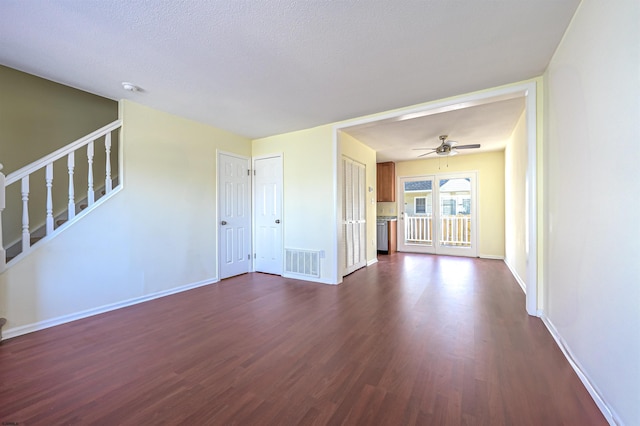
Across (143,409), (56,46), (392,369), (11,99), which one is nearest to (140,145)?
(56,46)

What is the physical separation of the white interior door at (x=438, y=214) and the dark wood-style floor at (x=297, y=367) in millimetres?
3465

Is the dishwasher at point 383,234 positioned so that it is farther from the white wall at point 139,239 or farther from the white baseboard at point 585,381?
the white baseboard at point 585,381

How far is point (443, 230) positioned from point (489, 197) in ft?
4.28

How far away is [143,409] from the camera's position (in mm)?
1469

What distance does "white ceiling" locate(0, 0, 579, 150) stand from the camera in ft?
5.74

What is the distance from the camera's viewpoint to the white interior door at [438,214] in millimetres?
6375

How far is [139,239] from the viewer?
129 inches

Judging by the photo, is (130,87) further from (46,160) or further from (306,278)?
(306,278)

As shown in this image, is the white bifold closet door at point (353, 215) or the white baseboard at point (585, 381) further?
the white bifold closet door at point (353, 215)

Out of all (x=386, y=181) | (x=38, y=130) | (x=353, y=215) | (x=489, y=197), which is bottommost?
(x=353, y=215)

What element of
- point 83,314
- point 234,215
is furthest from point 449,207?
point 83,314

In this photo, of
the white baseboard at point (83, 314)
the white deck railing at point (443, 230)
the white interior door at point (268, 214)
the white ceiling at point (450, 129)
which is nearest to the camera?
the white baseboard at point (83, 314)

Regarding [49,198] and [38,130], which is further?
[38,130]

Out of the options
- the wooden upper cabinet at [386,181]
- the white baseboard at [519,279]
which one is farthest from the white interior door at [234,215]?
the white baseboard at [519,279]
